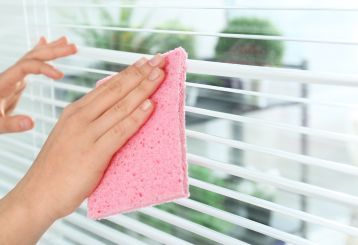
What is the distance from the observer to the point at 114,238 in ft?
2.97

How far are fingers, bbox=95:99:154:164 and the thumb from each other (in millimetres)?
284

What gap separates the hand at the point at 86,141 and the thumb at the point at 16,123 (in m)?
0.22

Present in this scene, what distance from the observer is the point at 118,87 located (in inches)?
23.5

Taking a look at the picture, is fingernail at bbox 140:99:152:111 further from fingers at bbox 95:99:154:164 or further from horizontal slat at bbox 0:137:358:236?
horizontal slat at bbox 0:137:358:236

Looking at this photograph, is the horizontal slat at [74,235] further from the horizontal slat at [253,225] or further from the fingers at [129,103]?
the fingers at [129,103]

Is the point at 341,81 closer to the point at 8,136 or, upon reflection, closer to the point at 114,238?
the point at 114,238

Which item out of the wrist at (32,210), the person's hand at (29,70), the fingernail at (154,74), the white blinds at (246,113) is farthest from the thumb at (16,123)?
the fingernail at (154,74)

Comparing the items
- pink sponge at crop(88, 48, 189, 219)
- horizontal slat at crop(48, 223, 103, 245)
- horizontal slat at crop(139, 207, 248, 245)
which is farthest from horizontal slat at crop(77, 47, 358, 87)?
horizontal slat at crop(48, 223, 103, 245)

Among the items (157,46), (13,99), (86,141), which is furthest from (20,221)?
(157,46)

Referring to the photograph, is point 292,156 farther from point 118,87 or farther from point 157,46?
point 157,46

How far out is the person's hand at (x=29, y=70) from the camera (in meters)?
0.81

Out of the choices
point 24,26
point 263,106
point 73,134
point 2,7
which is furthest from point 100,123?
point 2,7

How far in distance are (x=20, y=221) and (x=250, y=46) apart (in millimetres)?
423

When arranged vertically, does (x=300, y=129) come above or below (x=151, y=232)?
above
